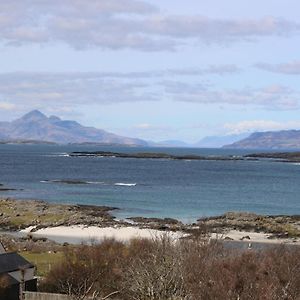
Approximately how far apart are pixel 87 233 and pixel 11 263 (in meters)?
24.7

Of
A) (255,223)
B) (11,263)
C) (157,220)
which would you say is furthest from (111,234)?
(11,263)

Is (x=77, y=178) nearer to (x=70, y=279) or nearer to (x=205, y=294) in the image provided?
(x=70, y=279)

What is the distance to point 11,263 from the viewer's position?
28.3 metres

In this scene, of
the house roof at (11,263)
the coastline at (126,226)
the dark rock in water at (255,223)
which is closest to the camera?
the house roof at (11,263)

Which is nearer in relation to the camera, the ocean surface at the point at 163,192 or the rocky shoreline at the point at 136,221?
the rocky shoreline at the point at 136,221

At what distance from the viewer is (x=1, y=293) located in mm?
26188

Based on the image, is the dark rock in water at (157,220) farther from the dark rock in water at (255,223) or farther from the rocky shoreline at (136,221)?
the dark rock in water at (255,223)

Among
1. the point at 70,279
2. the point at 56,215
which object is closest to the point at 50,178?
the point at 56,215

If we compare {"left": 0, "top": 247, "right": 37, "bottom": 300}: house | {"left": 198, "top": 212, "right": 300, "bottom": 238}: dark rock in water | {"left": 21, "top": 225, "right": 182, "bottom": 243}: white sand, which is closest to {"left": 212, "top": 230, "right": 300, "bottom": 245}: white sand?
{"left": 198, "top": 212, "right": 300, "bottom": 238}: dark rock in water

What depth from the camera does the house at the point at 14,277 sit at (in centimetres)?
2658

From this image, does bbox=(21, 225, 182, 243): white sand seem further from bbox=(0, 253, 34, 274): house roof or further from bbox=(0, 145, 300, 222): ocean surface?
bbox=(0, 253, 34, 274): house roof

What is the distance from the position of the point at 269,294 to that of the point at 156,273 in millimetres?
3931

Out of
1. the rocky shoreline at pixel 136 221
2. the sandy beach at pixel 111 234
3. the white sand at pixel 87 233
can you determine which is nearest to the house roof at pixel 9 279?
the sandy beach at pixel 111 234

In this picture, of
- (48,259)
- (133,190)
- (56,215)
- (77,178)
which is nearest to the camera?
(48,259)
